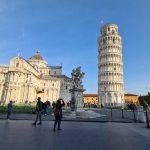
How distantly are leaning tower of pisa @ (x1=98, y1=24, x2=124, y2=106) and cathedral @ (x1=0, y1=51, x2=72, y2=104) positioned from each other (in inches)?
854

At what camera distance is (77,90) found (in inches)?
1164

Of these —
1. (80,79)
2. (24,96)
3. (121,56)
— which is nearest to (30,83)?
(24,96)

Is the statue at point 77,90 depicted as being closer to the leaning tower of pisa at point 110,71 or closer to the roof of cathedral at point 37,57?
the leaning tower of pisa at point 110,71

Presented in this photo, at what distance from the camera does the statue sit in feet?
95.8

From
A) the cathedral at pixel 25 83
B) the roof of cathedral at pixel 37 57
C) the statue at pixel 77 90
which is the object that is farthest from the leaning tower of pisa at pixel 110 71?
the statue at pixel 77 90

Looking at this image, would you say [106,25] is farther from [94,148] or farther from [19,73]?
[94,148]

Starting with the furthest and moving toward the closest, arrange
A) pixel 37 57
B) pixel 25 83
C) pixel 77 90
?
1. pixel 37 57
2. pixel 25 83
3. pixel 77 90

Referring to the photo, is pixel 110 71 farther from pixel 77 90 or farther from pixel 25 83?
pixel 77 90

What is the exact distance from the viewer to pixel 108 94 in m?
97.8

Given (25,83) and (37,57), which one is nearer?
(25,83)

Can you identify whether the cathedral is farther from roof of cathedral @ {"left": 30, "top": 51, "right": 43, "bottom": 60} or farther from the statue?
the statue

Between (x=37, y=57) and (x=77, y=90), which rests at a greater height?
(x=37, y=57)

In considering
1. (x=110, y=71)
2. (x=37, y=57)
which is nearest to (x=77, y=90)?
(x=110, y=71)

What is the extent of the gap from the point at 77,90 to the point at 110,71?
234 ft
